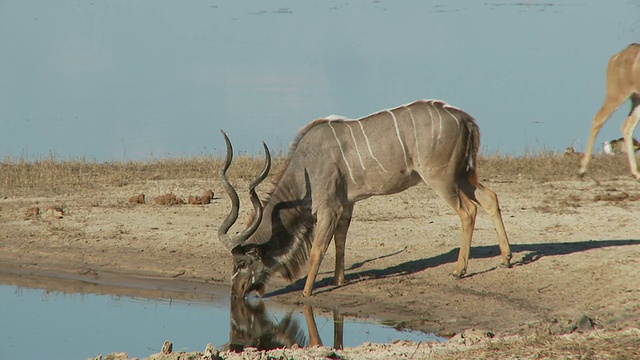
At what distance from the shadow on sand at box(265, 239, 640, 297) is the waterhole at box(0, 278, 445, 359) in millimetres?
631

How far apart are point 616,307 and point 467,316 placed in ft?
3.74

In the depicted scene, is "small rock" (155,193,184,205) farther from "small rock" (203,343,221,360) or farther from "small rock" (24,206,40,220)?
"small rock" (203,343,221,360)

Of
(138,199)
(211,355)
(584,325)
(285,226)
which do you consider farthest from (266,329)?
(138,199)

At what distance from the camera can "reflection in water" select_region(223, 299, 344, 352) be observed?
25.9 ft

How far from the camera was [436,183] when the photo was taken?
29.4ft

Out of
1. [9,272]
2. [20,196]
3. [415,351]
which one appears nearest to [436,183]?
[415,351]

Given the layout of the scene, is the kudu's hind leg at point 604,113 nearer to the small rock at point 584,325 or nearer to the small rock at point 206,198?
the small rock at point 206,198

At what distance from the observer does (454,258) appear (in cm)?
988

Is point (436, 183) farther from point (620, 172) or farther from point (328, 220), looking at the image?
point (620, 172)

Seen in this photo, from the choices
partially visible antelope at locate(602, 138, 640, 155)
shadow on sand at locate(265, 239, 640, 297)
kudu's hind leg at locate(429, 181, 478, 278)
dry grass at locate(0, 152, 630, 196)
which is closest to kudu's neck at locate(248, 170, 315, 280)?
shadow on sand at locate(265, 239, 640, 297)

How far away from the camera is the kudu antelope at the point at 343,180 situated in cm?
895

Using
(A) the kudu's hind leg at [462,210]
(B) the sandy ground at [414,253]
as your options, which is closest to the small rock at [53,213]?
(B) the sandy ground at [414,253]

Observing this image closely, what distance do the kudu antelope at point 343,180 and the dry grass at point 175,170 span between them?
4128 mm

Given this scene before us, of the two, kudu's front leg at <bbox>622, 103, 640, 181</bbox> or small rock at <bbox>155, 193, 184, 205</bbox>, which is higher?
kudu's front leg at <bbox>622, 103, 640, 181</bbox>
